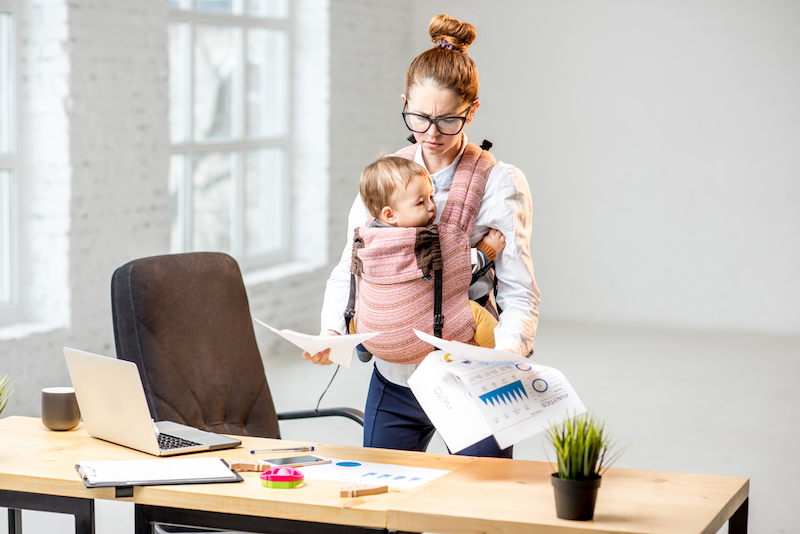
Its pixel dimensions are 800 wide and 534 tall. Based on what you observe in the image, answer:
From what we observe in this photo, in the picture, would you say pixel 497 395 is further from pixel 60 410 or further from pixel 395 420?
pixel 60 410

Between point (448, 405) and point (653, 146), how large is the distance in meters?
5.96

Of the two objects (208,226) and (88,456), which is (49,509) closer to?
(88,456)

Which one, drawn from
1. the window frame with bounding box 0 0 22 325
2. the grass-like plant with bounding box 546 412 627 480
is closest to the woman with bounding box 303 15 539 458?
the grass-like plant with bounding box 546 412 627 480

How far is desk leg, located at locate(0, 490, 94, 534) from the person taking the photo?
1.66m

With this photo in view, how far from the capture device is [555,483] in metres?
1.45

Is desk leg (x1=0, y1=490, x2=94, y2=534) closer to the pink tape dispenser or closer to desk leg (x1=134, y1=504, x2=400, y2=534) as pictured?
desk leg (x1=134, y1=504, x2=400, y2=534)

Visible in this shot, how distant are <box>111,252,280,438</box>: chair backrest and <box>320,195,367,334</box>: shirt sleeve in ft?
1.48

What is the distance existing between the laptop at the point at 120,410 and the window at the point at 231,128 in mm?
3314

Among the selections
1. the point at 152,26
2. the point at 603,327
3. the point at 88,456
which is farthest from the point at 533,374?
the point at 603,327

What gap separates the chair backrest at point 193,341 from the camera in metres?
2.30

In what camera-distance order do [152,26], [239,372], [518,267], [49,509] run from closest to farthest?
1. [49,509]
2. [518,267]
3. [239,372]
4. [152,26]

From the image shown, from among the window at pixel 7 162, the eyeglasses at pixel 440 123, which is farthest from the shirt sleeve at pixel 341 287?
the window at pixel 7 162

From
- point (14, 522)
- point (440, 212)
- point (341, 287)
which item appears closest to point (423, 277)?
point (440, 212)

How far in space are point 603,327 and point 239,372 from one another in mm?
5225
